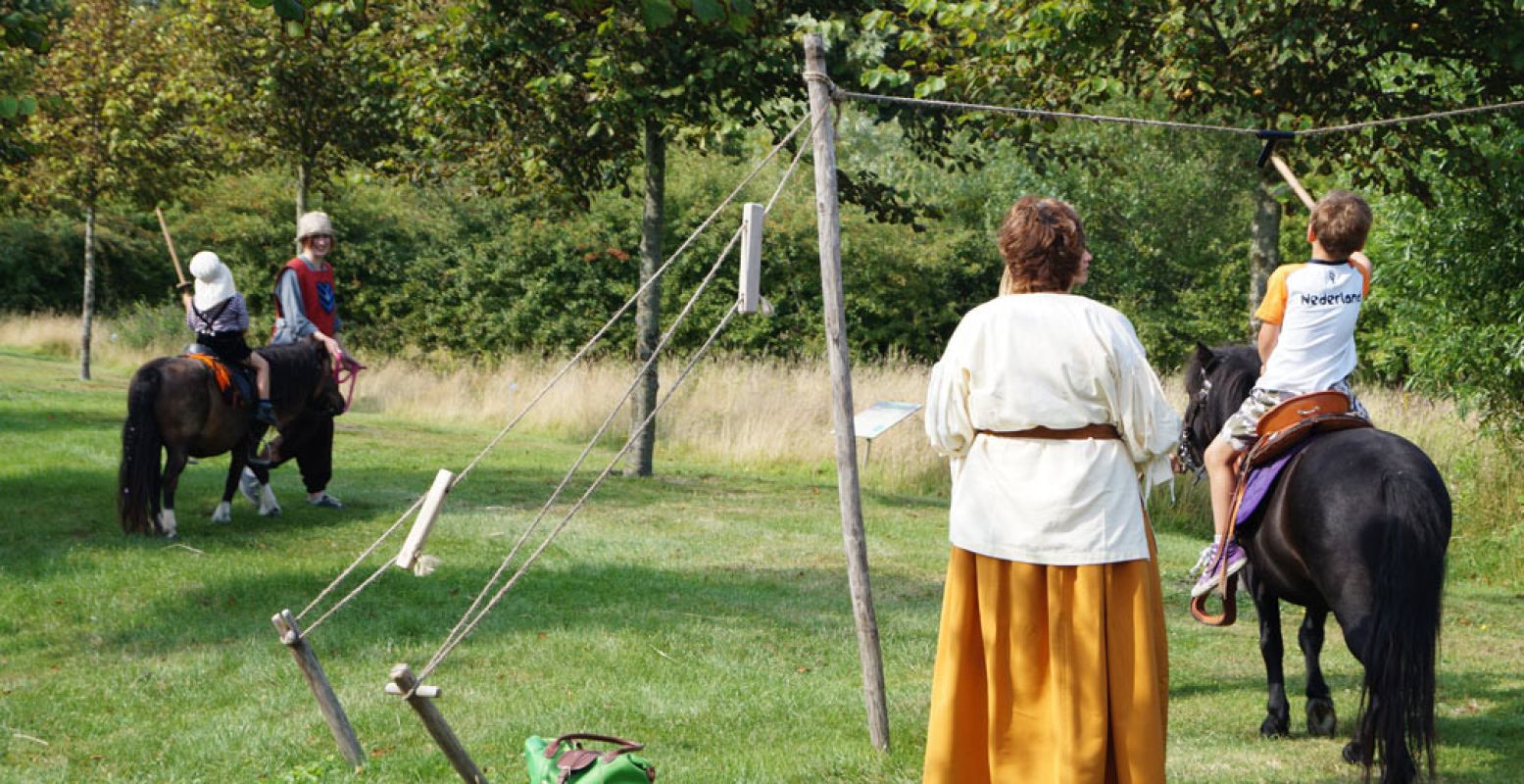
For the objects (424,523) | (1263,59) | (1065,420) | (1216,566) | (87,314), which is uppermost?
(1263,59)

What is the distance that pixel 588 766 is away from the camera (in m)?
4.28

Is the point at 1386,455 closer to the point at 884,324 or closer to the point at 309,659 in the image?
the point at 309,659

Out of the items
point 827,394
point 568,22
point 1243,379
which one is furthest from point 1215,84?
point 827,394

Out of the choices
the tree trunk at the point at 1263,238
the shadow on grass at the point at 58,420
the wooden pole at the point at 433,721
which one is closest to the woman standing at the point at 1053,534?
the wooden pole at the point at 433,721

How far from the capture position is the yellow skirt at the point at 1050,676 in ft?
13.8

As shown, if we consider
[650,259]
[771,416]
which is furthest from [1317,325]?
[771,416]

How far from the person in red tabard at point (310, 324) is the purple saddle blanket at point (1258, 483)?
24.5 ft

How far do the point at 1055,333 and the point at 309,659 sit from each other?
9.27ft

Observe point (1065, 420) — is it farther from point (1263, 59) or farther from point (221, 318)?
point (221, 318)

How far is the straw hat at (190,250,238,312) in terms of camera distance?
10.2 m

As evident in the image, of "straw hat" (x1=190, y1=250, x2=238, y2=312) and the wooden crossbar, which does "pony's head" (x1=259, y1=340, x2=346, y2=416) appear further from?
the wooden crossbar

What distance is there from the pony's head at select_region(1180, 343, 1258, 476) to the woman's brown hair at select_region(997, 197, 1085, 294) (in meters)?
2.72

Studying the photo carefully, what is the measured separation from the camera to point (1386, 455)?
17.6 ft

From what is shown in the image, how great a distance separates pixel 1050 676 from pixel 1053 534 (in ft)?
1.49
